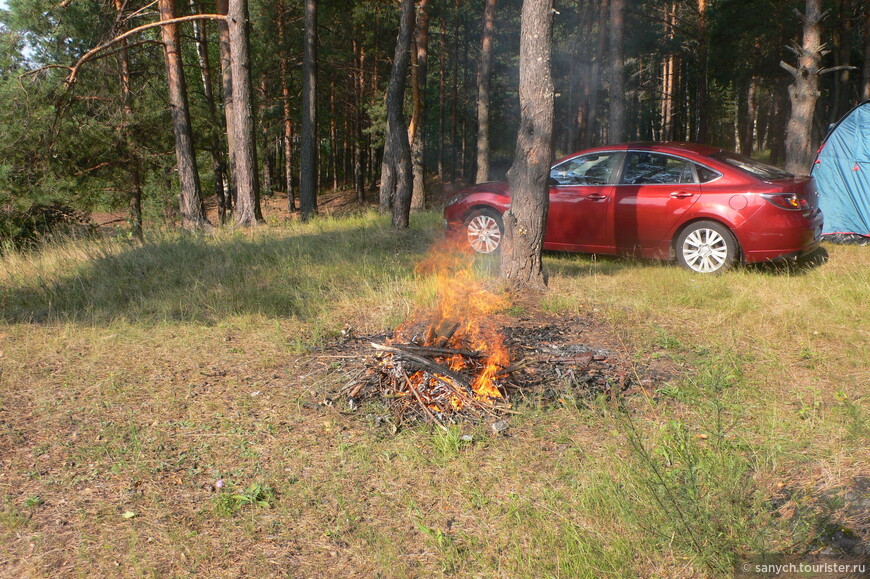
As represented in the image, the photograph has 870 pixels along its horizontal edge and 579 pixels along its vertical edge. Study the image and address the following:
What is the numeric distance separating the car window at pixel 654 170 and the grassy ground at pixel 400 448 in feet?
6.27

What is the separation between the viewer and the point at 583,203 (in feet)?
29.9

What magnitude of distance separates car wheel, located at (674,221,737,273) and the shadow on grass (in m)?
3.72

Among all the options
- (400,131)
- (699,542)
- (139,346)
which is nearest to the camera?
(699,542)

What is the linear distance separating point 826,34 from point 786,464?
2377cm

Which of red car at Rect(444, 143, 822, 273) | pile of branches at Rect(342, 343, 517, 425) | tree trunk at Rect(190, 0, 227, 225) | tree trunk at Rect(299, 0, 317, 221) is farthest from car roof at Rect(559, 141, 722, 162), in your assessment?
tree trunk at Rect(190, 0, 227, 225)

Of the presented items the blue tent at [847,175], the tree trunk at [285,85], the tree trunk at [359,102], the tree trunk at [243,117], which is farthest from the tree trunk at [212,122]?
the blue tent at [847,175]

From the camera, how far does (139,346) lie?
614 cm

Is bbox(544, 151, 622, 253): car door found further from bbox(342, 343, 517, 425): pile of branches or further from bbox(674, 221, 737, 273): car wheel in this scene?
bbox(342, 343, 517, 425): pile of branches

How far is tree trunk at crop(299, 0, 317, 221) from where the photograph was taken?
53.9 ft

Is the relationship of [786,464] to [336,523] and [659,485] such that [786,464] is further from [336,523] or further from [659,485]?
[336,523]

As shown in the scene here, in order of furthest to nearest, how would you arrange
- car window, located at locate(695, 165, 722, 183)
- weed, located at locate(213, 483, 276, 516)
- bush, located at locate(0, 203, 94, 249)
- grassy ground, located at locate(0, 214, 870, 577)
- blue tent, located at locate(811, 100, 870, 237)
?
bush, located at locate(0, 203, 94, 249) < blue tent, located at locate(811, 100, 870, 237) < car window, located at locate(695, 165, 722, 183) < weed, located at locate(213, 483, 276, 516) < grassy ground, located at locate(0, 214, 870, 577)

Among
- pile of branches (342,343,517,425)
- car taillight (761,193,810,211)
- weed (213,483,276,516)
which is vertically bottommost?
weed (213,483,276,516)

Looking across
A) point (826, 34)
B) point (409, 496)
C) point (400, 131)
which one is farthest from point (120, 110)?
point (826, 34)

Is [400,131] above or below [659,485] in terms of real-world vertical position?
above
